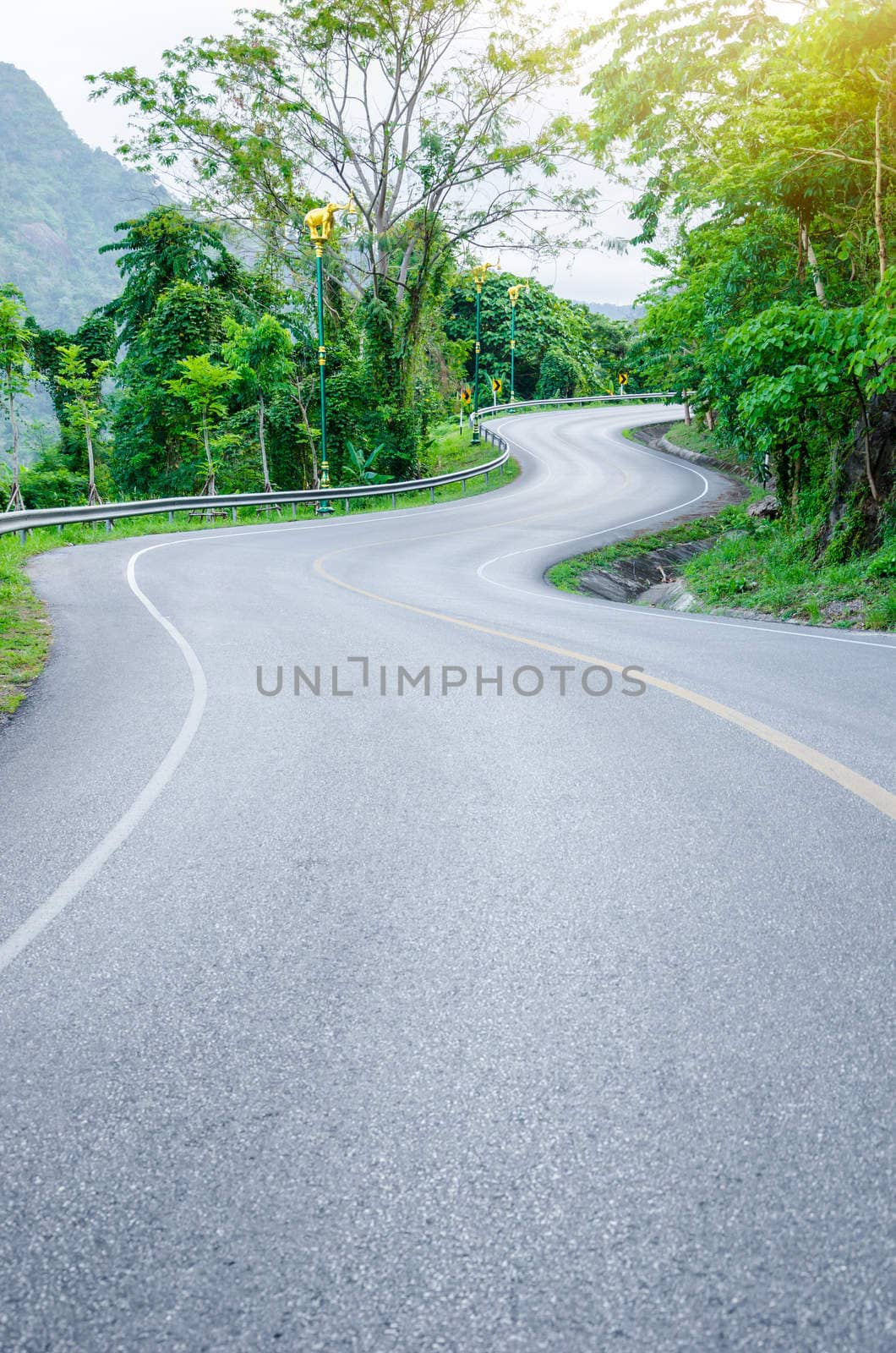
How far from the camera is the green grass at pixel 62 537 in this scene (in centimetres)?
930

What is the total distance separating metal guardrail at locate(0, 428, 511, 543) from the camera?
20.0m

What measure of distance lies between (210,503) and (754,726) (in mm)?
23773

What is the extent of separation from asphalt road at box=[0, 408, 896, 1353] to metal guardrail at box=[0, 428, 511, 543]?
1474 cm

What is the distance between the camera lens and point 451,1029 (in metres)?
2.85

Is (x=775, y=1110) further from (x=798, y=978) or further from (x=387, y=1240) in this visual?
(x=387, y=1240)

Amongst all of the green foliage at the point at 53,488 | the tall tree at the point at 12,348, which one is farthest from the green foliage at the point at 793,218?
the green foliage at the point at 53,488

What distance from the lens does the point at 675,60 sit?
2350 centimetres

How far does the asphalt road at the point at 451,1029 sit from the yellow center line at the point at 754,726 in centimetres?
4

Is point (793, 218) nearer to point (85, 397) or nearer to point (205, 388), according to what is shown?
point (205, 388)

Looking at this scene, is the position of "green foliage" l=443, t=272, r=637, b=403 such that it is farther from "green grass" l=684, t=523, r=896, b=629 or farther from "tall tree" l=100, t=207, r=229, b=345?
"green grass" l=684, t=523, r=896, b=629

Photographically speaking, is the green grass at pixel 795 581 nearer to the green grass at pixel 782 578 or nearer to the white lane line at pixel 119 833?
the green grass at pixel 782 578

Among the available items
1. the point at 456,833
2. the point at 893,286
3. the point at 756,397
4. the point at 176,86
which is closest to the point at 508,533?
Answer: the point at 756,397

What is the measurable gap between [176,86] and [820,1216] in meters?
38.0

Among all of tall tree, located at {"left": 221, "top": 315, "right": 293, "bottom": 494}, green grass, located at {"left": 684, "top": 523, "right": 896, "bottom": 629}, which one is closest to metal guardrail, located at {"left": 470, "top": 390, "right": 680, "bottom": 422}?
tall tree, located at {"left": 221, "top": 315, "right": 293, "bottom": 494}
